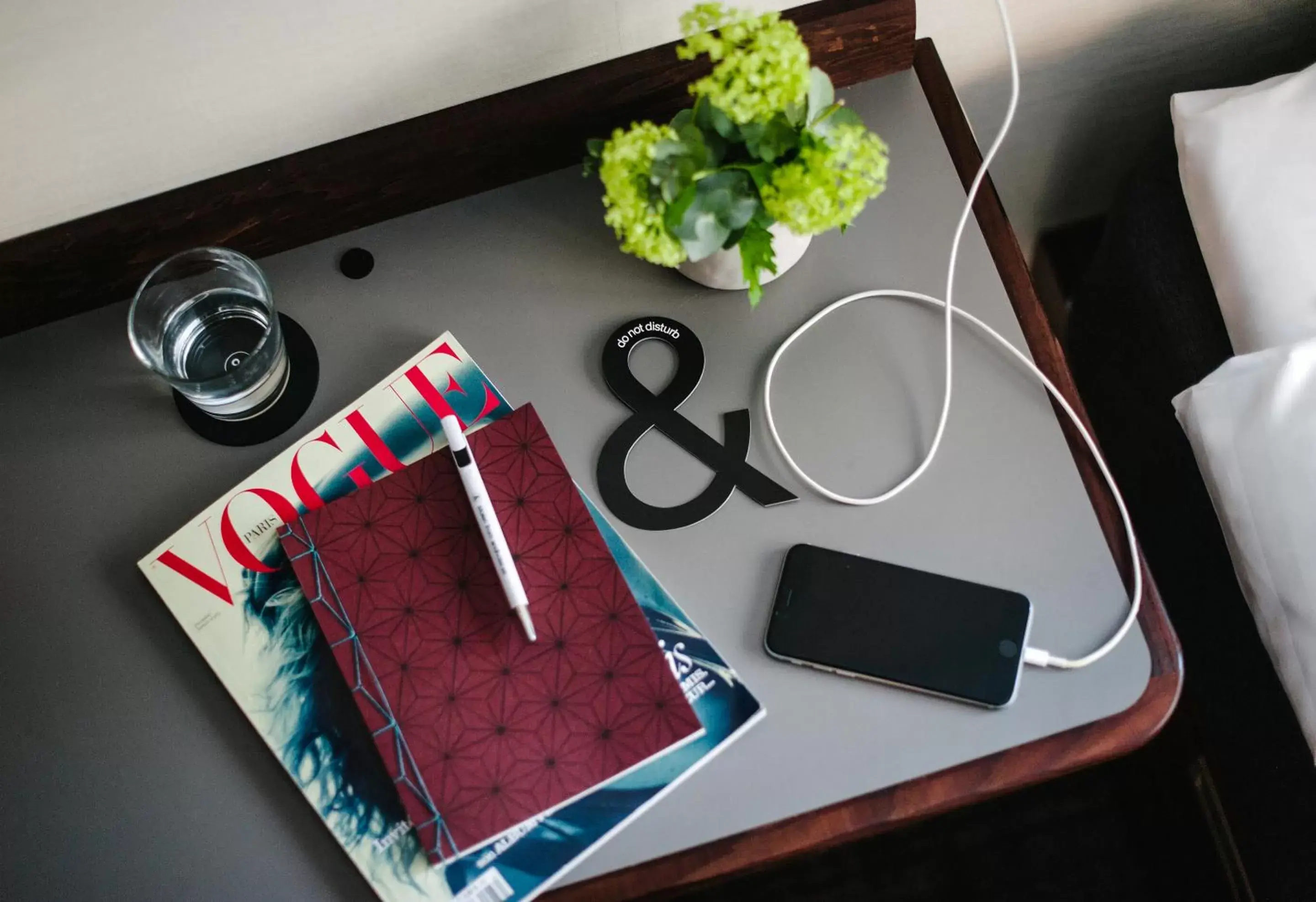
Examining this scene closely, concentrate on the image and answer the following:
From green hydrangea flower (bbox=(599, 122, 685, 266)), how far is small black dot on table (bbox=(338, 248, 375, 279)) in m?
0.22

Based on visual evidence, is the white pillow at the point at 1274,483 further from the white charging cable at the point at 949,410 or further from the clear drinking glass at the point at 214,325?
the clear drinking glass at the point at 214,325

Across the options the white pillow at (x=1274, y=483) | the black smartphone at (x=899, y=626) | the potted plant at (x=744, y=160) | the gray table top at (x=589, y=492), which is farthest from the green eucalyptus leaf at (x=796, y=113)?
the white pillow at (x=1274, y=483)

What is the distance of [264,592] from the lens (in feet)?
1.83

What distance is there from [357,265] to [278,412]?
0.37ft

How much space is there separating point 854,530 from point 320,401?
34 centimetres

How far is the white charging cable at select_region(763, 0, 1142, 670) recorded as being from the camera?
20.2 inches

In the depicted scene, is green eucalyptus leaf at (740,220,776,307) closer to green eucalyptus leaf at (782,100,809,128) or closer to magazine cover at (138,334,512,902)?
green eucalyptus leaf at (782,100,809,128)

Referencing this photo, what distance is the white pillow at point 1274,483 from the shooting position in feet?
1.91

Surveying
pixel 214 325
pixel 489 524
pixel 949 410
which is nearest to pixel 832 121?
pixel 949 410

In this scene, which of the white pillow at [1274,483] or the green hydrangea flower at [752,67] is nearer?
the green hydrangea flower at [752,67]

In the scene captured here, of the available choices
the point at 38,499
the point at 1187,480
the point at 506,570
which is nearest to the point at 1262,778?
the point at 1187,480

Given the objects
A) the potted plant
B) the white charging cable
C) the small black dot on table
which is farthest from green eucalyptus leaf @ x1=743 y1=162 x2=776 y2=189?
the small black dot on table

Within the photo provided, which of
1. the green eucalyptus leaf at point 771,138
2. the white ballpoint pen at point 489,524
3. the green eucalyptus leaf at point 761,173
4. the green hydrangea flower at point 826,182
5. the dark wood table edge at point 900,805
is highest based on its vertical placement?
the green eucalyptus leaf at point 771,138

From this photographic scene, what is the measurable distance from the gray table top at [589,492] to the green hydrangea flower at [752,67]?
0.50ft
